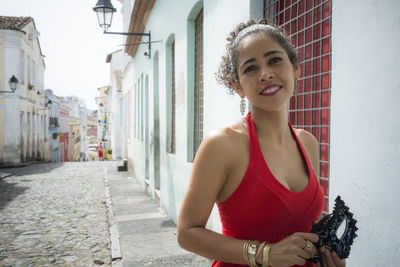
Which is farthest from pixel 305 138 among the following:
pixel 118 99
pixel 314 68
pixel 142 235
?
pixel 118 99

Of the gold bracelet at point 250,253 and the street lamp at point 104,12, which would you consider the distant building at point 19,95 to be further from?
the gold bracelet at point 250,253

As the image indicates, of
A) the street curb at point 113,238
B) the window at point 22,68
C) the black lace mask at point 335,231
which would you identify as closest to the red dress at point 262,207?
the black lace mask at point 335,231

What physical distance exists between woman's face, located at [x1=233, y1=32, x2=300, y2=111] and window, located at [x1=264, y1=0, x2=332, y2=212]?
133cm

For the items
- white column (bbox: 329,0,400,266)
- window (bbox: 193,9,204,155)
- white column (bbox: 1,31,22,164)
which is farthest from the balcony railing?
white column (bbox: 329,0,400,266)

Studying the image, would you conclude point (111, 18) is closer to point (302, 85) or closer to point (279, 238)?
point (302, 85)

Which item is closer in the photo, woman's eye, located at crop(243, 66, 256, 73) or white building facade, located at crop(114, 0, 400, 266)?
woman's eye, located at crop(243, 66, 256, 73)

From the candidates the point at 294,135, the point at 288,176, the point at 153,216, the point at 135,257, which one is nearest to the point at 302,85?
the point at 294,135

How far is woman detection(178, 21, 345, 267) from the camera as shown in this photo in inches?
55.6

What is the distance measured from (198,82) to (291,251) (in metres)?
5.40

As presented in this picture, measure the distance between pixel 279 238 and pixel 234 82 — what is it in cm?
76

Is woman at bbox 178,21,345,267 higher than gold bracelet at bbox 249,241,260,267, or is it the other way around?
woman at bbox 178,21,345,267

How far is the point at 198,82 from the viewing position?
655 centimetres

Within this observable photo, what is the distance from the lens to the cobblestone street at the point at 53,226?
19.1 ft

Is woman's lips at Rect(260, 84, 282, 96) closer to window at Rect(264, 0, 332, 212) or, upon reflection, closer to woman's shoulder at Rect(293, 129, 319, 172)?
woman's shoulder at Rect(293, 129, 319, 172)
